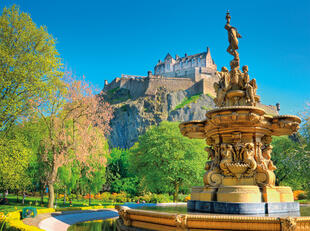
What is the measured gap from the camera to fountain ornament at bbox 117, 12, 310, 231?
332 inches

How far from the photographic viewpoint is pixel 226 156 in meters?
9.55

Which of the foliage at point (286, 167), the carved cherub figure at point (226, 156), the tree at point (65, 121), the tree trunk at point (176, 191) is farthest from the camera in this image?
the tree trunk at point (176, 191)

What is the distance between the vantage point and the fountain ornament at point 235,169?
8445 millimetres

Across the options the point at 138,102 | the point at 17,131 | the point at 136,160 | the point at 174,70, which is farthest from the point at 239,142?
the point at 174,70

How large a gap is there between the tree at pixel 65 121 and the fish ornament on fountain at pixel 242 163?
14.7 metres

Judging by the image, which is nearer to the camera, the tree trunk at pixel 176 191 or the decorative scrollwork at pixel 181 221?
the decorative scrollwork at pixel 181 221

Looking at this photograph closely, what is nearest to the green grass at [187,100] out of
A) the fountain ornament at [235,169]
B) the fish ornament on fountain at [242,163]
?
the fountain ornament at [235,169]

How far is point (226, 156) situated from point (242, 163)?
0.57 m

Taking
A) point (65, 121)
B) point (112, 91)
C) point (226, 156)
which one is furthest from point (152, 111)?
point (226, 156)

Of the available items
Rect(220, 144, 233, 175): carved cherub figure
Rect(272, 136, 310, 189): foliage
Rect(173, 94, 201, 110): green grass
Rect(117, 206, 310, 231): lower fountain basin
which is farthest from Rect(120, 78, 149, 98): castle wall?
Rect(117, 206, 310, 231): lower fountain basin

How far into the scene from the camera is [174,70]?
398 ft

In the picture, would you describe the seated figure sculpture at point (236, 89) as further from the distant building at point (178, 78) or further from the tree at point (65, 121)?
the distant building at point (178, 78)

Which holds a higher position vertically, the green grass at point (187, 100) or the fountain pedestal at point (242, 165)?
the green grass at point (187, 100)

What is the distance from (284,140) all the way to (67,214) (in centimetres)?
2875
